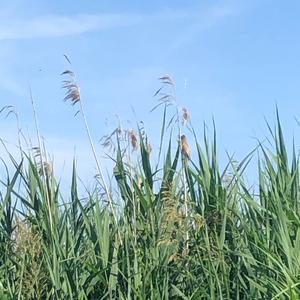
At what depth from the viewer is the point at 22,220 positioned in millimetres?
5062

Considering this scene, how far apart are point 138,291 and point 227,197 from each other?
27.2 inches

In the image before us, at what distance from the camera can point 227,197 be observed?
15.3 ft

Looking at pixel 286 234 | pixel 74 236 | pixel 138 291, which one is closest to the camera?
pixel 286 234

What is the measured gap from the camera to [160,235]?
4.62 metres

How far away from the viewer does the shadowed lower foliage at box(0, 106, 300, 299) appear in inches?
167

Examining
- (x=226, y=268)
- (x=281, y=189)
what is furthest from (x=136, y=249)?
(x=281, y=189)

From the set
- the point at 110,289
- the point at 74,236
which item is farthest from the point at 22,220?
the point at 110,289

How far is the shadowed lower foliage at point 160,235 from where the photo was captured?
4254mm

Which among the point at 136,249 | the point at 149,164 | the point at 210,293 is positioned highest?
the point at 149,164

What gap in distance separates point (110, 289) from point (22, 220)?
778mm

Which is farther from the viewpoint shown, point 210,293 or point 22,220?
point 22,220

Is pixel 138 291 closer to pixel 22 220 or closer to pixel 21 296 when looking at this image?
pixel 21 296

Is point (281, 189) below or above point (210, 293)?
above

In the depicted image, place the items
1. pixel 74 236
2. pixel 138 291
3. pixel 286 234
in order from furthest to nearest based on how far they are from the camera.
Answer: pixel 74 236, pixel 138 291, pixel 286 234
